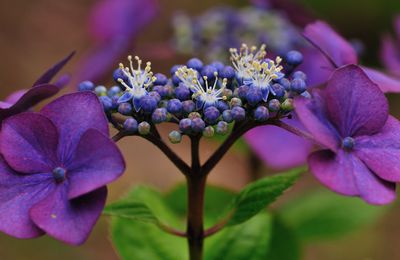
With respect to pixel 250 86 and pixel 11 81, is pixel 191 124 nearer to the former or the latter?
pixel 250 86

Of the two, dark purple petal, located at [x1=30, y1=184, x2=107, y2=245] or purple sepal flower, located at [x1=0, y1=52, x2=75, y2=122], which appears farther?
purple sepal flower, located at [x1=0, y1=52, x2=75, y2=122]

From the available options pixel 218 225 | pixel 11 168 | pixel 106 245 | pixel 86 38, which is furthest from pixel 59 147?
pixel 86 38

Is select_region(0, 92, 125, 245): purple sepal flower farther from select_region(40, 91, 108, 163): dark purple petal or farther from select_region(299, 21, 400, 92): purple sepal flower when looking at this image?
select_region(299, 21, 400, 92): purple sepal flower

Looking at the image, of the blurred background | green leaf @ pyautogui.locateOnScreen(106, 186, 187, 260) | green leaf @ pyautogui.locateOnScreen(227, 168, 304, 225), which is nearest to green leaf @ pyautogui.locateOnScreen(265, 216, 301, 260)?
green leaf @ pyautogui.locateOnScreen(106, 186, 187, 260)

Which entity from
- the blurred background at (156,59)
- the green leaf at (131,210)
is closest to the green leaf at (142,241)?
the green leaf at (131,210)

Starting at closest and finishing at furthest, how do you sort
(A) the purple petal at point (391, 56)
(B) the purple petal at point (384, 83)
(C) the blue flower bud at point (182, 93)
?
(C) the blue flower bud at point (182, 93) → (B) the purple petal at point (384, 83) → (A) the purple petal at point (391, 56)

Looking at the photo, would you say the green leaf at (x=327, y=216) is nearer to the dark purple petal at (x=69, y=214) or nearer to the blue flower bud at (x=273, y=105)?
the blue flower bud at (x=273, y=105)

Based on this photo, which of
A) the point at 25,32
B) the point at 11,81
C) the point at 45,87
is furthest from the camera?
the point at 25,32
